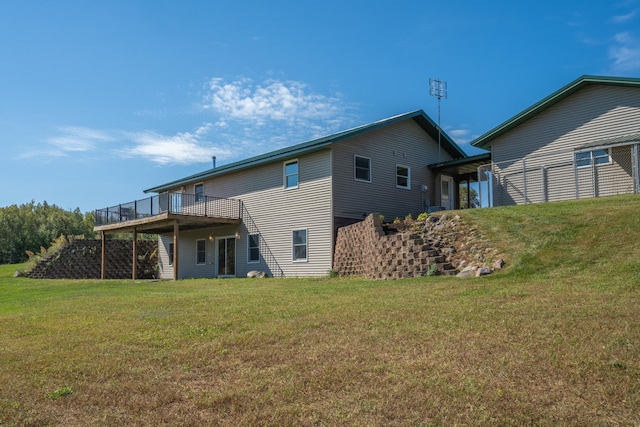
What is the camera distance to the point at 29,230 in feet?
172

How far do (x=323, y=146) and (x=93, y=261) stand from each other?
56.6ft

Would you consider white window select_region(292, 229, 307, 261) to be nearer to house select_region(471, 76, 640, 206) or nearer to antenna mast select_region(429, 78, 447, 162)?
house select_region(471, 76, 640, 206)

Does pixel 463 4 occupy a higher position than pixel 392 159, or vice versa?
pixel 463 4

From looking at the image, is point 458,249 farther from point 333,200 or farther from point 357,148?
point 357,148

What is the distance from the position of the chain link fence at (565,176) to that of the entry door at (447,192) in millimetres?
3196

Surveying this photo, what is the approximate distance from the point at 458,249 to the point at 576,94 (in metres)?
8.16

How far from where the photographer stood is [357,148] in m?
19.6

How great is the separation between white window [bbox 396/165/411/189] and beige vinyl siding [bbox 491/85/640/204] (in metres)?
3.56

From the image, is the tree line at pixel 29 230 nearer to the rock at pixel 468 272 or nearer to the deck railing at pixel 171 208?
the deck railing at pixel 171 208

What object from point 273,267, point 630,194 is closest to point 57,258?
point 273,267

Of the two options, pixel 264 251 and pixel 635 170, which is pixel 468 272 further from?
pixel 264 251

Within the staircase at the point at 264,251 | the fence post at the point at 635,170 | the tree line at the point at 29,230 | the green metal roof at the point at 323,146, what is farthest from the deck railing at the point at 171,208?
the tree line at the point at 29,230

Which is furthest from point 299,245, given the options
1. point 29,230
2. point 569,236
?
point 29,230

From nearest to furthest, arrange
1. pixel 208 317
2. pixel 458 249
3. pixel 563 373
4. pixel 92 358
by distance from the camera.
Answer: pixel 563 373 < pixel 92 358 < pixel 208 317 < pixel 458 249
